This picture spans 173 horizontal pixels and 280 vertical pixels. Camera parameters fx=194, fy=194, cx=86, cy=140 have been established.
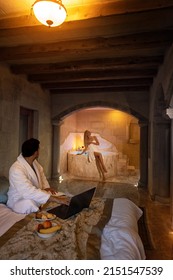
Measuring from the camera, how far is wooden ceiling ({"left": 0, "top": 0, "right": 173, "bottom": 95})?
212cm

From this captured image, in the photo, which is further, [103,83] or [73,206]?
[103,83]

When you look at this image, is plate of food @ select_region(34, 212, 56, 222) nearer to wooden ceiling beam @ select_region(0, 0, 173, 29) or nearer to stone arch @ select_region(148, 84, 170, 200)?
wooden ceiling beam @ select_region(0, 0, 173, 29)

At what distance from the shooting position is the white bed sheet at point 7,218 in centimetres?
150

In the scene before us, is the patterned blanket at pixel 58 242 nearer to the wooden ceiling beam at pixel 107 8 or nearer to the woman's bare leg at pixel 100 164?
the wooden ceiling beam at pixel 107 8

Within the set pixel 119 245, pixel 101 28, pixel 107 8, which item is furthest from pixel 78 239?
pixel 101 28

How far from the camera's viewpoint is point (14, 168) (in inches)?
81.9

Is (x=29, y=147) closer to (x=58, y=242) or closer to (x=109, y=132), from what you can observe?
(x=58, y=242)

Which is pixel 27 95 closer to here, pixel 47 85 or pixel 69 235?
pixel 47 85

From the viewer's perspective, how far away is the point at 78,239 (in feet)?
4.23

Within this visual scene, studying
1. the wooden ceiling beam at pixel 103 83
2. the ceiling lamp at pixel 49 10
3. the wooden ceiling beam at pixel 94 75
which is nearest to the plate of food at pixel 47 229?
the ceiling lamp at pixel 49 10

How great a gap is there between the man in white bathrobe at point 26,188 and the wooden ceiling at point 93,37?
1517 mm

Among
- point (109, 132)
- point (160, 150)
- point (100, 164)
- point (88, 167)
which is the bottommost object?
point (88, 167)

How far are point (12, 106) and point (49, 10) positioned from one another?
2.74 metres

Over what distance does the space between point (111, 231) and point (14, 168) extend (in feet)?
4.00
